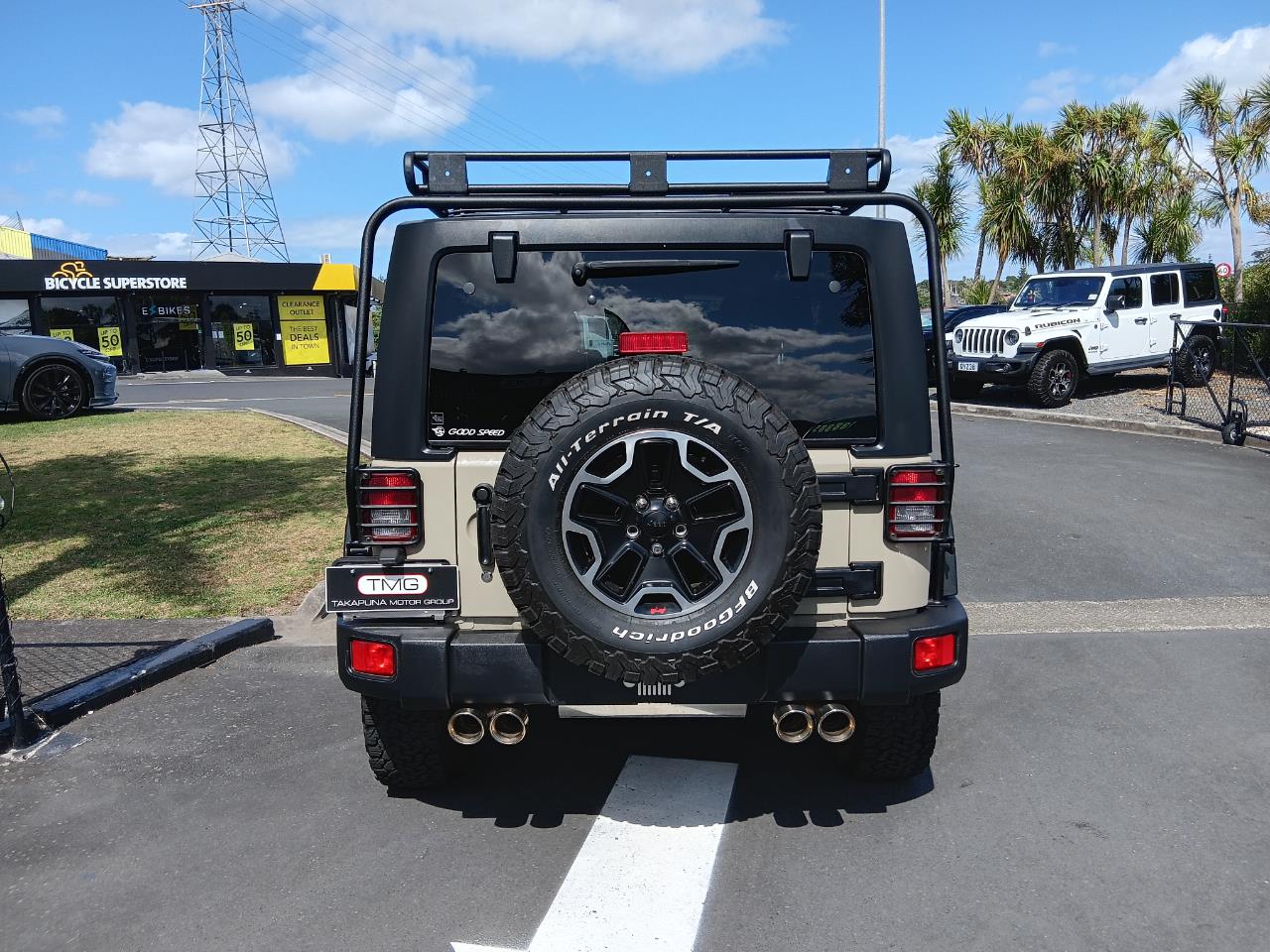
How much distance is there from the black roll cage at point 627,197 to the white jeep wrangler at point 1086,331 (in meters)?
13.6

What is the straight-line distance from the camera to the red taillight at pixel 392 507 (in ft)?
10.8

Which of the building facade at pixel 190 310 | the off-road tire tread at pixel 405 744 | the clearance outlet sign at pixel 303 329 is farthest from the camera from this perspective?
the clearance outlet sign at pixel 303 329

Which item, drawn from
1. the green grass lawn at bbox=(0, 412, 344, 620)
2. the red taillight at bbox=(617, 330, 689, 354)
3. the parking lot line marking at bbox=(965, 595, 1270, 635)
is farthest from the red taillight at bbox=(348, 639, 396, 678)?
the parking lot line marking at bbox=(965, 595, 1270, 635)

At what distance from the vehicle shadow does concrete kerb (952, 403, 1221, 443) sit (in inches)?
444

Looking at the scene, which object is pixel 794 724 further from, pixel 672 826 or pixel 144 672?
pixel 144 672

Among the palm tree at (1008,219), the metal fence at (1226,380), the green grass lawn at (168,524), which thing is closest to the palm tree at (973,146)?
the palm tree at (1008,219)

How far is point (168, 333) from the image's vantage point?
3259cm

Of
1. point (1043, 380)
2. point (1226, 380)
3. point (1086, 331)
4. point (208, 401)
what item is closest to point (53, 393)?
point (208, 401)

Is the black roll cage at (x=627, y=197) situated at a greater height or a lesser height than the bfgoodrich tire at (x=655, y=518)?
greater

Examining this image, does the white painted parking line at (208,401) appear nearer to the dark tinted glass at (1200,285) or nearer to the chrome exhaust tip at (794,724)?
the dark tinted glass at (1200,285)

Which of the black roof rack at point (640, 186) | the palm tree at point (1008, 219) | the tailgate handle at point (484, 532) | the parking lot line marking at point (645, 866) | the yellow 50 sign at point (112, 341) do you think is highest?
the palm tree at point (1008, 219)

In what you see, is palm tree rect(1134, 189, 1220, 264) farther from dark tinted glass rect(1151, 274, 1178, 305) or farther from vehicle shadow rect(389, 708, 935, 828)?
vehicle shadow rect(389, 708, 935, 828)

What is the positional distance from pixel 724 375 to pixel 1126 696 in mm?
3152

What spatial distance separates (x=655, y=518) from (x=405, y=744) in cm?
143
